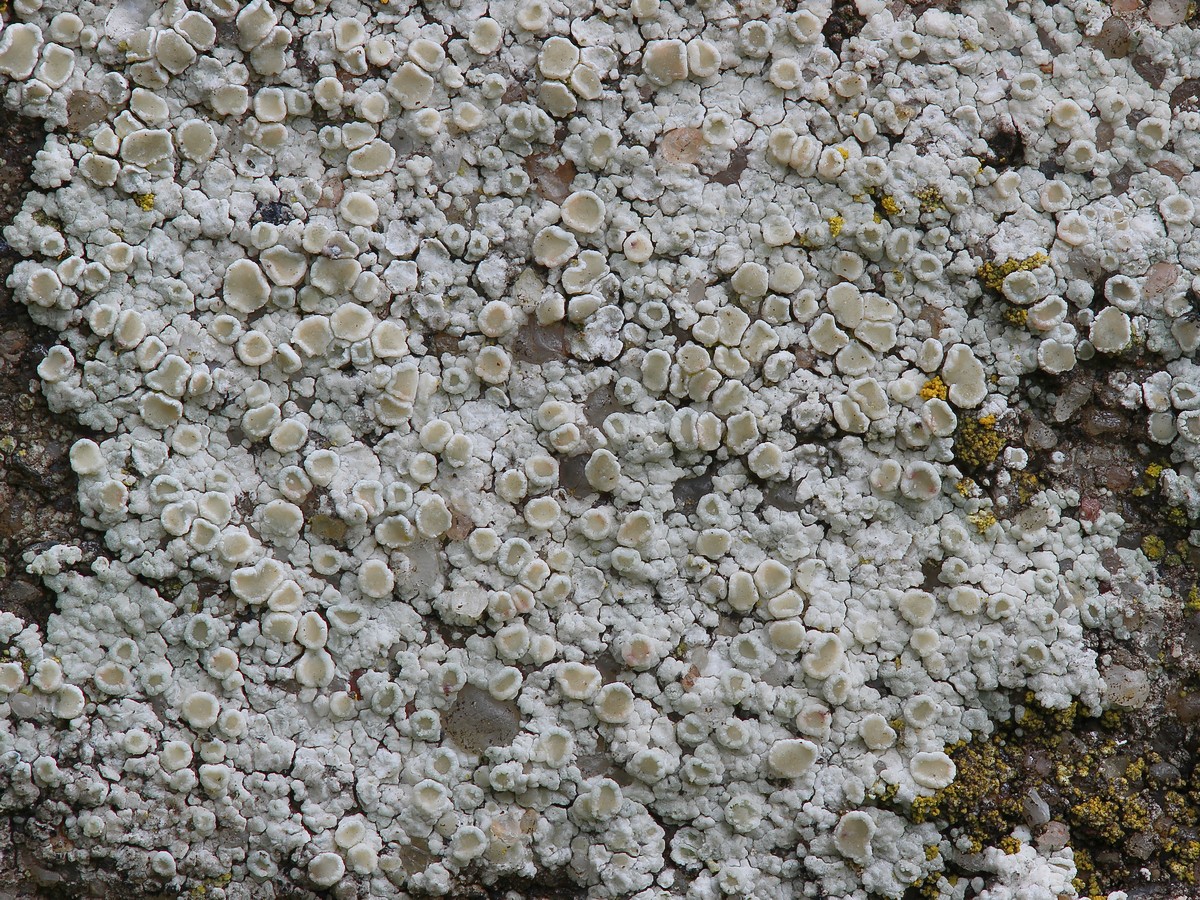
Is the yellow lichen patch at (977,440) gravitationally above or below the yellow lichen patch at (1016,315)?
below

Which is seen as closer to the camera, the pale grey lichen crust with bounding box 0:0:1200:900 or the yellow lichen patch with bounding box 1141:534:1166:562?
the pale grey lichen crust with bounding box 0:0:1200:900

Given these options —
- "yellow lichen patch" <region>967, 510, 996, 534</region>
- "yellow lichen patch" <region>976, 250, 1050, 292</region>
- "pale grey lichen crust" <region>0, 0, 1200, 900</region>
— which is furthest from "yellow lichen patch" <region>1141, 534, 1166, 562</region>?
"yellow lichen patch" <region>976, 250, 1050, 292</region>

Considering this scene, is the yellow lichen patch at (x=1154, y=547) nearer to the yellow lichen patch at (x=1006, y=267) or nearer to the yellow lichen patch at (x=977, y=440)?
the yellow lichen patch at (x=977, y=440)

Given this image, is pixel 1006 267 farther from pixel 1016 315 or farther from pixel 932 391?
pixel 932 391

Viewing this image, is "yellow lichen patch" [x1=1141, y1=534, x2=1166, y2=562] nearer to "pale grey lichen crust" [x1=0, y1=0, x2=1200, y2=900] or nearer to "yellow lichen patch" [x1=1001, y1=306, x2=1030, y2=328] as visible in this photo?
"pale grey lichen crust" [x1=0, y1=0, x2=1200, y2=900]

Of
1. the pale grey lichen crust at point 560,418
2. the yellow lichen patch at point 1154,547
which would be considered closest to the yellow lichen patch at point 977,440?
the pale grey lichen crust at point 560,418

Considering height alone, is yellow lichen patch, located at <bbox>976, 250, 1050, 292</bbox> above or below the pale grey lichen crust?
above
